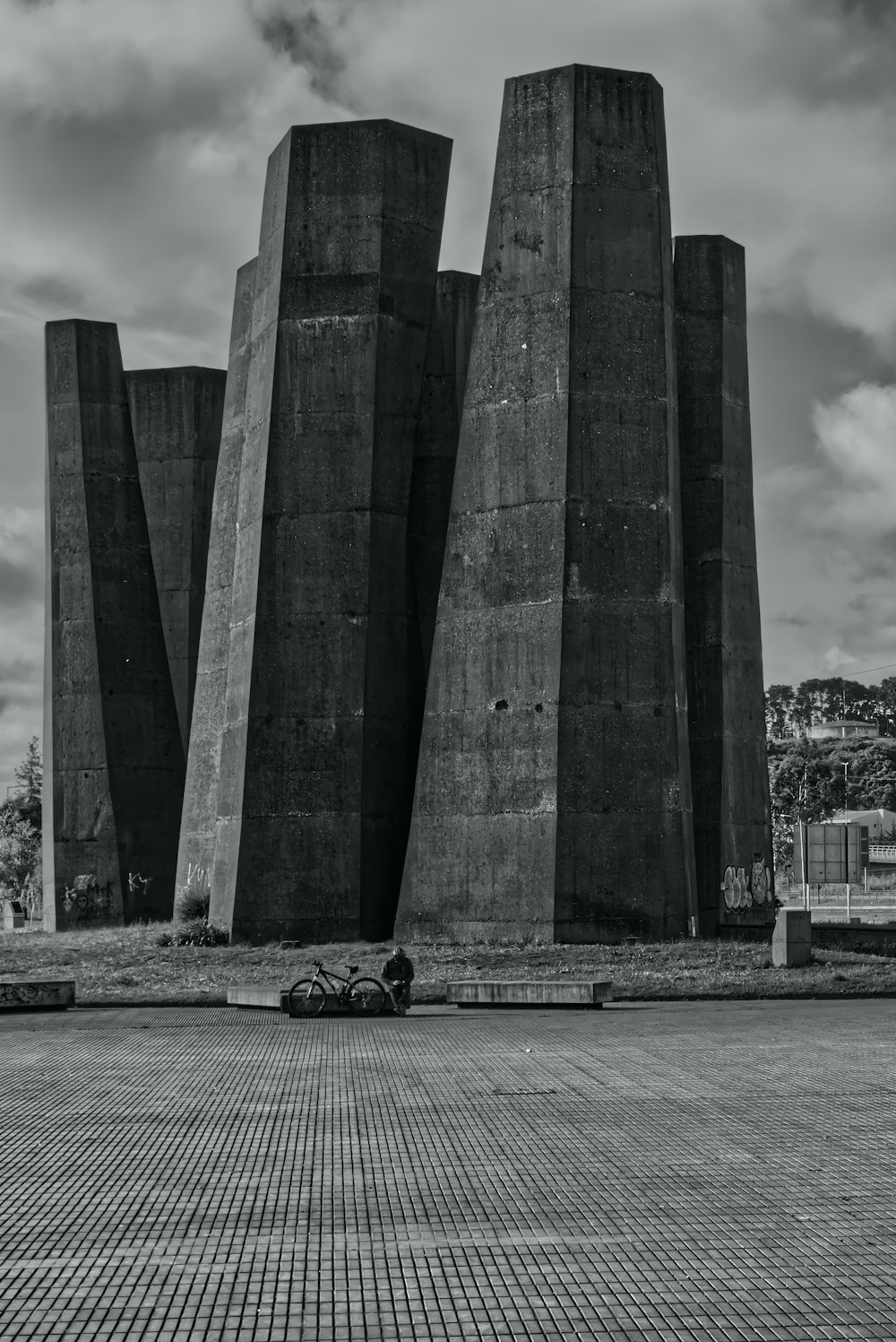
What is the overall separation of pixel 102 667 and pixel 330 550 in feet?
44.5

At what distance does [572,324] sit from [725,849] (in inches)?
436

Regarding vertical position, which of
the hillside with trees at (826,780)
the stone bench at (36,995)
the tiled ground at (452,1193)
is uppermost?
the hillside with trees at (826,780)

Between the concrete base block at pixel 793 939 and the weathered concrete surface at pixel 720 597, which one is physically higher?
the weathered concrete surface at pixel 720 597

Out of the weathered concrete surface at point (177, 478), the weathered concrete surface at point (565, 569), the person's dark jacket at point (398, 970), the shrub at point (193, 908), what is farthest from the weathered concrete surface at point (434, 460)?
the weathered concrete surface at point (177, 478)

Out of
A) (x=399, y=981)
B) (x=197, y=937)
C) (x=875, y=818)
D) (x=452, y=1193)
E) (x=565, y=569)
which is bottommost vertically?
(x=452, y=1193)

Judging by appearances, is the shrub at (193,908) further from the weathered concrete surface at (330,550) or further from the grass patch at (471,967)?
the weathered concrete surface at (330,550)

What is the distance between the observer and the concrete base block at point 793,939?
23.9 metres

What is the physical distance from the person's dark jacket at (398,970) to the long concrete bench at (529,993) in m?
1.48

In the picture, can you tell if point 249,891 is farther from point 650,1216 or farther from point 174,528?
point 650,1216

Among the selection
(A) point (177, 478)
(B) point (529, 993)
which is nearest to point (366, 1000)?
(B) point (529, 993)

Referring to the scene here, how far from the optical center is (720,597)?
3256cm

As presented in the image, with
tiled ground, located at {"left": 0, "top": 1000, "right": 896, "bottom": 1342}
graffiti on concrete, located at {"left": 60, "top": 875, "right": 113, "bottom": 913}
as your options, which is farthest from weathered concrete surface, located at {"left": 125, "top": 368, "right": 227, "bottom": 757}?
tiled ground, located at {"left": 0, "top": 1000, "right": 896, "bottom": 1342}

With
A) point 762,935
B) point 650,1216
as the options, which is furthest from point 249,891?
point 650,1216

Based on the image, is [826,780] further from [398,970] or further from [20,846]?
[398,970]
